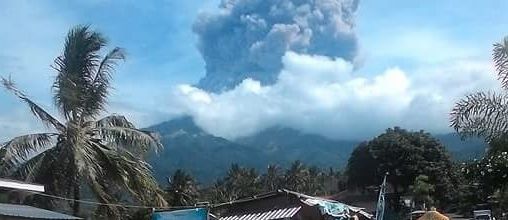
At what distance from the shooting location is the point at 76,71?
1947 cm

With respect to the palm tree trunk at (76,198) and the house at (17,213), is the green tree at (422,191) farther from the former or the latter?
the house at (17,213)

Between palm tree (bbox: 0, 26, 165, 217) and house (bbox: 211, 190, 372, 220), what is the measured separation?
2.47 metres

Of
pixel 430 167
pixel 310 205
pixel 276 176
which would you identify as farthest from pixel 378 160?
pixel 310 205

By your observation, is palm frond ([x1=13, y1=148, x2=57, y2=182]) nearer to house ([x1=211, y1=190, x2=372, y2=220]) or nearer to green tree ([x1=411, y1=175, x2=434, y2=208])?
house ([x1=211, y1=190, x2=372, y2=220])

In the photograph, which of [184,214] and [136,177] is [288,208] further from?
[136,177]

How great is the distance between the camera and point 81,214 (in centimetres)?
1873

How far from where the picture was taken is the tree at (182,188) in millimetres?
56469

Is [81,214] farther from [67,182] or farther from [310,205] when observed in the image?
[310,205]

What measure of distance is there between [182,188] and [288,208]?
42140 mm

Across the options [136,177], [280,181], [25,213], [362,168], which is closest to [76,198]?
[136,177]

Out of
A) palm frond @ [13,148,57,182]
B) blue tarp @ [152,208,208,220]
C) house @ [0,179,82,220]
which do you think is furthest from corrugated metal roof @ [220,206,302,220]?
house @ [0,179,82,220]

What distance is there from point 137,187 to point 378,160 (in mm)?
57240

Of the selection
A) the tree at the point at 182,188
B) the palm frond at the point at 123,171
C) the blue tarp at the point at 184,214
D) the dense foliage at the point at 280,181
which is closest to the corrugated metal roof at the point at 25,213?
the blue tarp at the point at 184,214

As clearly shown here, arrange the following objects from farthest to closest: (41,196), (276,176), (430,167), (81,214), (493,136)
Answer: (276,176)
(430,167)
(81,214)
(41,196)
(493,136)
